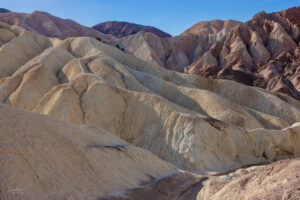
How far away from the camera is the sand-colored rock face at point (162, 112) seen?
23.4 meters

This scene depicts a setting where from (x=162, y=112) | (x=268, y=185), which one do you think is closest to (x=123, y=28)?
(x=162, y=112)

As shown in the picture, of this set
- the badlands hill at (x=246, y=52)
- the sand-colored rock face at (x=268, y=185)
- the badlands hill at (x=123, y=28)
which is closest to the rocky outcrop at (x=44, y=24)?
the badlands hill at (x=246, y=52)

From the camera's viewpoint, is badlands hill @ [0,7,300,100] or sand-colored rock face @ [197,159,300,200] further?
badlands hill @ [0,7,300,100]

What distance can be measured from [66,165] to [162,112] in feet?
40.0

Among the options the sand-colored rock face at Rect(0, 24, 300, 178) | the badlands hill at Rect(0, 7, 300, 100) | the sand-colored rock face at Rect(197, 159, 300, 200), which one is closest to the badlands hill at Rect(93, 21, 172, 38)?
the badlands hill at Rect(0, 7, 300, 100)

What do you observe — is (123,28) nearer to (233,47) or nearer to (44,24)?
(44,24)

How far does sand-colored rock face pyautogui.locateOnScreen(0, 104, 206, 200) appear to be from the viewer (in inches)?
490

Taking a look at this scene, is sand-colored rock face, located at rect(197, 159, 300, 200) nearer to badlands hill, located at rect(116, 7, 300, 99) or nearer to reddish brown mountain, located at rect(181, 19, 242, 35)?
badlands hill, located at rect(116, 7, 300, 99)

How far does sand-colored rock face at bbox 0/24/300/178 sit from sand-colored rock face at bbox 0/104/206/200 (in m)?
4.48

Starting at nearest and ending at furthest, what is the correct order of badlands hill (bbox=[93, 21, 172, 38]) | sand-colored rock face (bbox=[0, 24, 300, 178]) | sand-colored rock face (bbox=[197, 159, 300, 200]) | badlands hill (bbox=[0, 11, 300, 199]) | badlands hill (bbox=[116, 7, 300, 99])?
sand-colored rock face (bbox=[197, 159, 300, 200]) → badlands hill (bbox=[0, 11, 300, 199]) → sand-colored rock face (bbox=[0, 24, 300, 178]) → badlands hill (bbox=[116, 7, 300, 99]) → badlands hill (bbox=[93, 21, 172, 38])

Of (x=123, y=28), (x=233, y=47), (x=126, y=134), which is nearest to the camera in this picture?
(x=126, y=134)

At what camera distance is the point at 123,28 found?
491 ft

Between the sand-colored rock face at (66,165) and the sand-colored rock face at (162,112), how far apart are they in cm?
448

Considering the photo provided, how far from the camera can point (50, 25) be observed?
100500 millimetres
